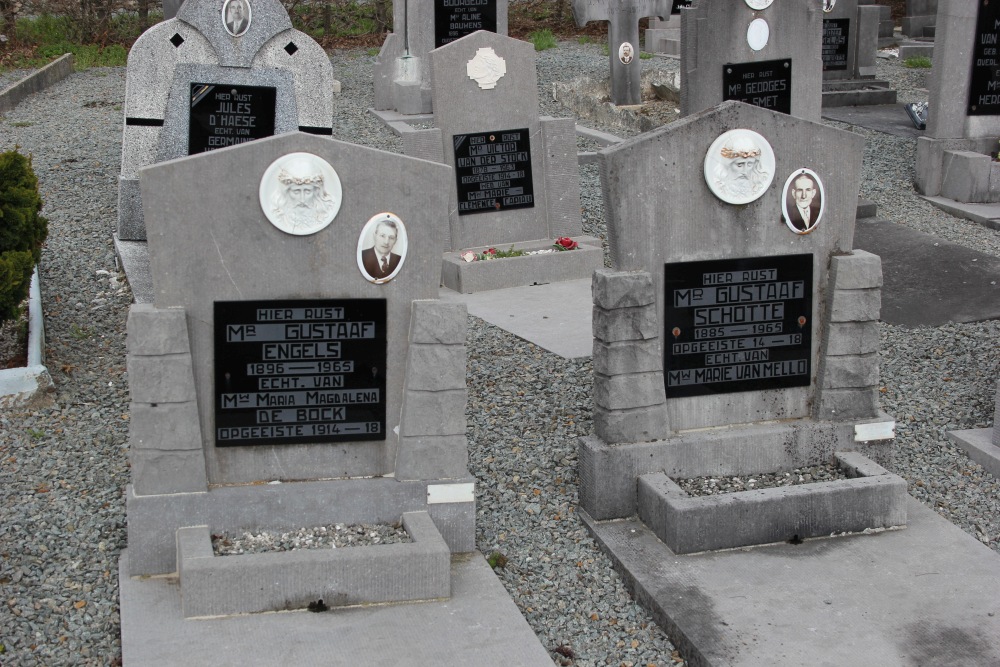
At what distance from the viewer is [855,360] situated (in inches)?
229

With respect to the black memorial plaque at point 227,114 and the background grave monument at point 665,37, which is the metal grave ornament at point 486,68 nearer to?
the black memorial plaque at point 227,114

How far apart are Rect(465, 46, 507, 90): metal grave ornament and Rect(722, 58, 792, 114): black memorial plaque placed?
181cm

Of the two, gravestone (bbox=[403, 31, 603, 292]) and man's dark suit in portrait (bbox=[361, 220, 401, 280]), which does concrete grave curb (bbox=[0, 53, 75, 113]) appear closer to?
gravestone (bbox=[403, 31, 603, 292])

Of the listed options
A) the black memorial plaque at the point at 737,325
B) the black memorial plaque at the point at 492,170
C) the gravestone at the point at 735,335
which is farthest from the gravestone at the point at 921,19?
the black memorial plaque at the point at 737,325

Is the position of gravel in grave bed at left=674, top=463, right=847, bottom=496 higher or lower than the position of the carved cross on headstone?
lower

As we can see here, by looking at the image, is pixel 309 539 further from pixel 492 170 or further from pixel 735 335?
pixel 492 170

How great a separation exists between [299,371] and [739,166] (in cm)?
219

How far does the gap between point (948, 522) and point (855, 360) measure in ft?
2.81

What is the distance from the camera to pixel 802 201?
5.67m

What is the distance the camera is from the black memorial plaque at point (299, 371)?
4.96 metres

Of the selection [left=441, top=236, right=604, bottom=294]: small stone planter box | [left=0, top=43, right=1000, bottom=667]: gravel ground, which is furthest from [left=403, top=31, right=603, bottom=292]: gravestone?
[left=0, top=43, right=1000, bottom=667]: gravel ground

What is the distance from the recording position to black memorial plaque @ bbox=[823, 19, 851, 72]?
16.1m

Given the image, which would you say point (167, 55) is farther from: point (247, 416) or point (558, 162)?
point (247, 416)

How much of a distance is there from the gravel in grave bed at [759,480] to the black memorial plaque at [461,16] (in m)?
9.95
